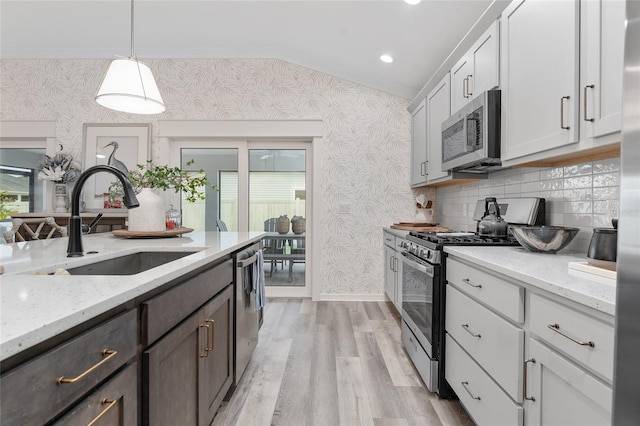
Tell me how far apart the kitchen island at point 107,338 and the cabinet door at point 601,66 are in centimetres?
162

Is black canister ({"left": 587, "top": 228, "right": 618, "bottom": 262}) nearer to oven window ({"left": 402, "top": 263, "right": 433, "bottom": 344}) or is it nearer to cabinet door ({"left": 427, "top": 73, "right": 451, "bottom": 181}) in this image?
oven window ({"left": 402, "top": 263, "right": 433, "bottom": 344})

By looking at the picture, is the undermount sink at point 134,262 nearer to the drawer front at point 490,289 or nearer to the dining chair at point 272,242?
the drawer front at point 490,289

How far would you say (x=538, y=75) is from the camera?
1.68 meters

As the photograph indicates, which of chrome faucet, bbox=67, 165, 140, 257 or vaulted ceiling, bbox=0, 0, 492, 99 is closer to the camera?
chrome faucet, bbox=67, 165, 140, 257

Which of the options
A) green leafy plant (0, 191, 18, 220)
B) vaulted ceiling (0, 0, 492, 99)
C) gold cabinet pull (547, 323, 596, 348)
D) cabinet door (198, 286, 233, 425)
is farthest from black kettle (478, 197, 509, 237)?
green leafy plant (0, 191, 18, 220)

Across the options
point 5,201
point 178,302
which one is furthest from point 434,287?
point 5,201

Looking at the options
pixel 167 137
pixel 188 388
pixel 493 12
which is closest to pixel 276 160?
pixel 167 137

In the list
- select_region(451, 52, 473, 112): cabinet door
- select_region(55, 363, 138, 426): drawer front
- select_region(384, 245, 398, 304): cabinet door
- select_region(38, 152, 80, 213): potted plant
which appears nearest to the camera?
select_region(55, 363, 138, 426): drawer front

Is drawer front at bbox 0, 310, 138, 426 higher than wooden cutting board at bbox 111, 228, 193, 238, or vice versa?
wooden cutting board at bbox 111, 228, 193, 238

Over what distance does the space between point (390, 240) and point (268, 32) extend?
2608 millimetres

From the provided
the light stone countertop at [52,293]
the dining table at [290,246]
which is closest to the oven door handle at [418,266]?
the light stone countertop at [52,293]

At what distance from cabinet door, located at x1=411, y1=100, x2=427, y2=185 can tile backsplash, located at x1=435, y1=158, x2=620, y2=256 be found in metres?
0.87

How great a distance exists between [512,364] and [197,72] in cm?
434

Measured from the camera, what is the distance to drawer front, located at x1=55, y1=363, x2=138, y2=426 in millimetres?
671
